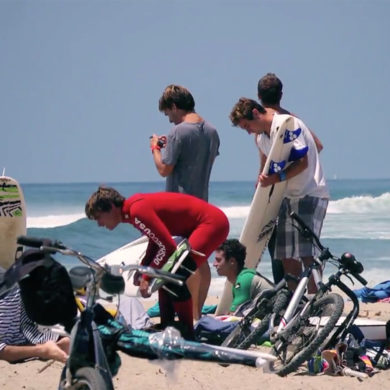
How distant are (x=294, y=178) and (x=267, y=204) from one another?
1.32 feet

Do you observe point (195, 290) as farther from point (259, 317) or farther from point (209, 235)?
point (209, 235)

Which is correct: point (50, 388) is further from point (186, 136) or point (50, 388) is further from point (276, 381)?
point (186, 136)

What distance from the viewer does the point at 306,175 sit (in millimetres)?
7473

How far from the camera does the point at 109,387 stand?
4141 millimetres

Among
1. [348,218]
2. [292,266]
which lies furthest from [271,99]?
[348,218]

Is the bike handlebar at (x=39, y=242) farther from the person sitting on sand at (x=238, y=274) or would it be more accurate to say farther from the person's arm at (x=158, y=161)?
the person sitting on sand at (x=238, y=274)

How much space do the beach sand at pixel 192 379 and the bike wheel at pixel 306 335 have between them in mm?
103

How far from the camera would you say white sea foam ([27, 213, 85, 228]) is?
2786 cm

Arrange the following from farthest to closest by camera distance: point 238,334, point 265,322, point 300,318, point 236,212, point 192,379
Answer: point 236,212
point 238,334
point 265,322
point 300,318
point 192,379

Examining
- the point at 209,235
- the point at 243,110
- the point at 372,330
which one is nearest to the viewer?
the point at 209,235

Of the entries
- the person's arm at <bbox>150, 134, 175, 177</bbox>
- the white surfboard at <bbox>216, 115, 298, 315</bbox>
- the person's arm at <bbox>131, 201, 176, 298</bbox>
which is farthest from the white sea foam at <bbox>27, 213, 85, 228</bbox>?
the person's arm at <bbox>131, 201, 176, 298</bbox>

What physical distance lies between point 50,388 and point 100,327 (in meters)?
1.27

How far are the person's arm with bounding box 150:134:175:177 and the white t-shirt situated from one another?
78 centimetres

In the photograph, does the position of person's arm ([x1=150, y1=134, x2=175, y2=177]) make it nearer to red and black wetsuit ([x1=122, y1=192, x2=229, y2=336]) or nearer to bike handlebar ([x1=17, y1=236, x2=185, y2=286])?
red and black wetsuit ([x1=122, y1=192, x2=229, y2=336])
